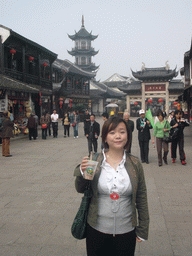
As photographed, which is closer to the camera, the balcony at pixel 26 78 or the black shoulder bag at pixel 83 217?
the black shoulder bag at pixel 83 217

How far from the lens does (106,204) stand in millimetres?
2264

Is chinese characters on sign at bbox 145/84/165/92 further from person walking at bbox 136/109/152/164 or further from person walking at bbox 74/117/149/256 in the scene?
person walking at bbox 74/117/149/256

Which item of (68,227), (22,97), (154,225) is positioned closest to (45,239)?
(68,227)

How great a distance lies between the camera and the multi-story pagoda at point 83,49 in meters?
63.3

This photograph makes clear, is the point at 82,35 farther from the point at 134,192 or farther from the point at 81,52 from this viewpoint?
the point at 134,192

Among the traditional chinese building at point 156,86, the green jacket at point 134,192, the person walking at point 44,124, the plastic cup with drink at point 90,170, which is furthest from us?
the traditional chinese building at point 156,86

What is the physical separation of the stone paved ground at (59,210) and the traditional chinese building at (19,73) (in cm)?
912

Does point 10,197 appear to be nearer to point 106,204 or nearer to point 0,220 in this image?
point 0,220

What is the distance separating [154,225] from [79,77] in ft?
135

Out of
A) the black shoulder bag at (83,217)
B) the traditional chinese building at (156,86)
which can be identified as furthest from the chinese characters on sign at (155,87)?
the black shoulder bag at (83,217)

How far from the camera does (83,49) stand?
63.1 m

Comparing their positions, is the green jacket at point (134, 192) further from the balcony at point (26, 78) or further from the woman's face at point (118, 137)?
the balcony at point (26, 78)

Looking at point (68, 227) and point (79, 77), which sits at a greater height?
point (79, 77)

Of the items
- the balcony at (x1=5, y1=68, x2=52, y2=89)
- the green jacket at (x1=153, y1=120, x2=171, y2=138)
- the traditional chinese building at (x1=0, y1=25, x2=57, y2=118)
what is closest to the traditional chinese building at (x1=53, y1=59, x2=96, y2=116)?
the balcony at (x1=5, y1=68, x2=52, y2=89)
